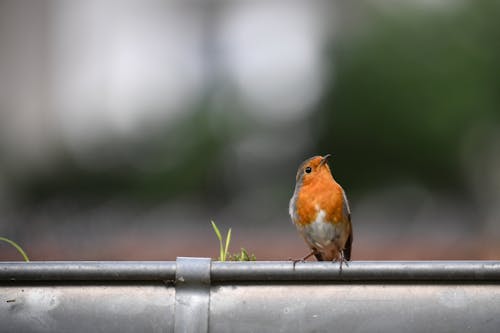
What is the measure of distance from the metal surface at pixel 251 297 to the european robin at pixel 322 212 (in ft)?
4.67

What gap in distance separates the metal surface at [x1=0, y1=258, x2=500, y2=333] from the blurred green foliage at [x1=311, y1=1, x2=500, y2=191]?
8.35m

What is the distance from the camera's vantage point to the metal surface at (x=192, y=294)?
184cm

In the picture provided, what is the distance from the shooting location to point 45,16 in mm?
17516

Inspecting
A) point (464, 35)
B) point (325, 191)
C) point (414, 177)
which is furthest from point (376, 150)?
point (325, 191)

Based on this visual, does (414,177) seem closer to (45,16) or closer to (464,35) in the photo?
(464,35)

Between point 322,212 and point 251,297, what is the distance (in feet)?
4.92

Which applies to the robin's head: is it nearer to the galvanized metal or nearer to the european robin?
the european robin

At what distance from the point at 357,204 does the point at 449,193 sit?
115cm

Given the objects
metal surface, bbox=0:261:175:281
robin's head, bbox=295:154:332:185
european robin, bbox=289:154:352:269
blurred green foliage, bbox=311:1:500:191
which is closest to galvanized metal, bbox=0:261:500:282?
metal surface, bbox=0:261:175:281

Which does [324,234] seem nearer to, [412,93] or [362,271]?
[362,271]

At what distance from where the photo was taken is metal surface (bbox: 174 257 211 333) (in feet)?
6.02

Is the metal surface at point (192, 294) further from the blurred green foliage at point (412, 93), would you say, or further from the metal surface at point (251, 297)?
the blurred green foliage at point (412, 93)

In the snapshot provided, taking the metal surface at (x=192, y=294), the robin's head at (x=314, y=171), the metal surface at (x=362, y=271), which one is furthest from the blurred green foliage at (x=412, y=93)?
the metal surface at (x=192, y=294)

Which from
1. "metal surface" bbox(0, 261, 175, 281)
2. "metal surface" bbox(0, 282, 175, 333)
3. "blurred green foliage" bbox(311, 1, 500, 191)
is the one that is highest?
"blurred green foliage" bbox(311, 1, 500, 191)
